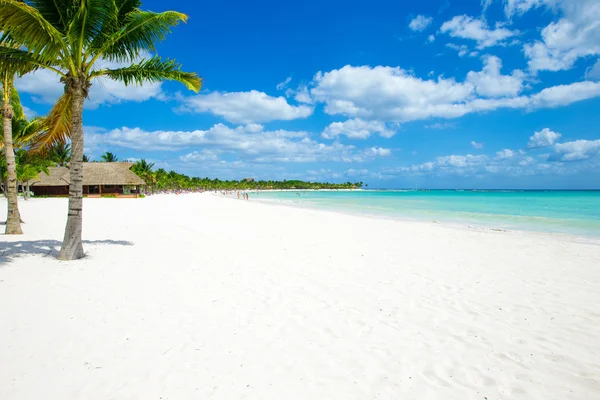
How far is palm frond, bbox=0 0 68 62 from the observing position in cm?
539

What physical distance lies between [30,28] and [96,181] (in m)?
42.1

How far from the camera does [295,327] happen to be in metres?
3.97

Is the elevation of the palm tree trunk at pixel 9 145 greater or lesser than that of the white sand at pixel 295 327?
greater

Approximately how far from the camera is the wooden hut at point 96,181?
140ft

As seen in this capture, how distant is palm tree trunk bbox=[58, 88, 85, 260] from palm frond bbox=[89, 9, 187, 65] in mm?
1064

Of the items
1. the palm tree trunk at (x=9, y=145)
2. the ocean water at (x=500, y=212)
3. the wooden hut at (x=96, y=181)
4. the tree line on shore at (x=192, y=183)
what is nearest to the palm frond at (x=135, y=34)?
the palm tree trunk at (x=9, y=145)

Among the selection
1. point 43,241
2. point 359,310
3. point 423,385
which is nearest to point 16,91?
point 43,241

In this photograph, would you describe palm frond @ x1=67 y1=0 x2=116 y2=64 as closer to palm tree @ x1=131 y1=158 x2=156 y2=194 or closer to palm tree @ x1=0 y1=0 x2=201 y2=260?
palm tree @ x1=0 y1=0 x2=201 y2=260

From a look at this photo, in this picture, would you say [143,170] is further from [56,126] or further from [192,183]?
[56,126]

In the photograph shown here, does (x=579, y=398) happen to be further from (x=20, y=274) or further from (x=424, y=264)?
(x=20, y=274)

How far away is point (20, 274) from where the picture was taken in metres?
Answer: 5.75

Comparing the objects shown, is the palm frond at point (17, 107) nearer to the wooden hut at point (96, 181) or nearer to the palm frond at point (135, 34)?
the palm frond at point (135, 34)

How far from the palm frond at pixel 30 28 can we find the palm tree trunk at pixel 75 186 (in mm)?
834

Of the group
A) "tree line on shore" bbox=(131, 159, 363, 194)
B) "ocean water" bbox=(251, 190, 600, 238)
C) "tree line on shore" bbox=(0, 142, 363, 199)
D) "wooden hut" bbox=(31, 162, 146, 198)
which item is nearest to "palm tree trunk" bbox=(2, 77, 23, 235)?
"tree line on shore" bbox=(0, 142, 363, 199)
